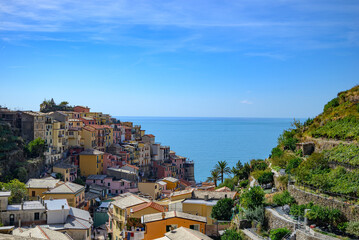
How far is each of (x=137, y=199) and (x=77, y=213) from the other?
6.18 meters

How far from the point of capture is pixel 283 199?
24.4 m

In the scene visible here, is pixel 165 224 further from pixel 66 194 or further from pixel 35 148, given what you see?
pixel 35 148

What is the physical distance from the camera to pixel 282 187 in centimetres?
2750

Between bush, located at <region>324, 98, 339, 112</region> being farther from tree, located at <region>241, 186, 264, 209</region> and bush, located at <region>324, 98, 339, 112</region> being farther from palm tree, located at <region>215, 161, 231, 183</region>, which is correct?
palm tree, located at <region>215, 161, 231, 183</region>

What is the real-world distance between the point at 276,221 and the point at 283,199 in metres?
2.62

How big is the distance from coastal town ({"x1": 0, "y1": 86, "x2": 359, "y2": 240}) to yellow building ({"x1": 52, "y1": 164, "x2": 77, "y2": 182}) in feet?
0.51

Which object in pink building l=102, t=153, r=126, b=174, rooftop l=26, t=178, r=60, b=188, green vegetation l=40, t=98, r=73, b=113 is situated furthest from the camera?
green vegetation l=40, t=98, r=73, b=113

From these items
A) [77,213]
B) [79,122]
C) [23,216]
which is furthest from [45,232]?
[79,122]

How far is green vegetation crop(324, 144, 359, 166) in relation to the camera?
23969mm

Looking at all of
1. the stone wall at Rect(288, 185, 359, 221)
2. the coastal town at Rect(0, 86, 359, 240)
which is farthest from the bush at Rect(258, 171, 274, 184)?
the stone wall at Rect(288, 185, 359, 221)

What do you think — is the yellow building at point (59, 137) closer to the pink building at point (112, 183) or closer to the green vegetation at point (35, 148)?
the green vegetation at point (35, 148)

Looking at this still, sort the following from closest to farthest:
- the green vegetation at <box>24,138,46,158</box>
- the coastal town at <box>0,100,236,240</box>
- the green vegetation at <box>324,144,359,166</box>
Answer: the green vegetation at <box>324,144,359,166</box>
the coastal town at <box>0,100,236,240</box>
the green vegetation at <box>24,138,46,158</box>

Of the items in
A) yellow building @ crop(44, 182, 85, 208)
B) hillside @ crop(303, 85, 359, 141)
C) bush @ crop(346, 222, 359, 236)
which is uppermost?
hillside @ crop(303, 85, 359, 141)

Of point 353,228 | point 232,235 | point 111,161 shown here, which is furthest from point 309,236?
point 111,161
